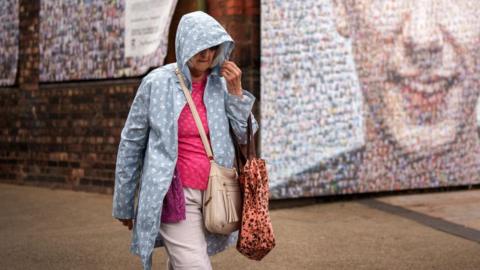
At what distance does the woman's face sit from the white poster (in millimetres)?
5904

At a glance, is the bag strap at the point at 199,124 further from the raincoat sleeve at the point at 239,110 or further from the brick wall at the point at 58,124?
the brick wall at the point at 58,124

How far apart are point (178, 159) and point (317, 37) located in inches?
219

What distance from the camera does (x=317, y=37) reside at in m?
9.23

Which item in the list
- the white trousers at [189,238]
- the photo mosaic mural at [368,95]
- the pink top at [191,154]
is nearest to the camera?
the white trousers at [189,238]

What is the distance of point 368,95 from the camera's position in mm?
9672

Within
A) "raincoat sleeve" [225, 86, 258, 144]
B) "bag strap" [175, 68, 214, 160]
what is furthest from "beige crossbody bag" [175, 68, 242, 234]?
"raincoat sleeve" [225, 86, 258, 144]

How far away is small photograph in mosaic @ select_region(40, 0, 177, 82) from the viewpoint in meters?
10.0

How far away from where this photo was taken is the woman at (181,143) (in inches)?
151

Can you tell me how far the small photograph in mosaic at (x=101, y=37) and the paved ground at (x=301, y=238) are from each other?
1747 millimetres

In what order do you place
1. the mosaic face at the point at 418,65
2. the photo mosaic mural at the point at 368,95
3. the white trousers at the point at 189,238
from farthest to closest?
the mosaic face at the point at 418,65
the photo mosaic mural at the point at 368,95
the white trousers at the point at 189,238

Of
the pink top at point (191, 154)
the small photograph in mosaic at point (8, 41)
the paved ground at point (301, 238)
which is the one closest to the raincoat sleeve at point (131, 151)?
the pink top at point (191, 154)

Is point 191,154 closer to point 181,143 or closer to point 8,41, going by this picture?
point 181,143

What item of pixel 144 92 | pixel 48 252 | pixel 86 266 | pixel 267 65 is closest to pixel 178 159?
pixel 144 92

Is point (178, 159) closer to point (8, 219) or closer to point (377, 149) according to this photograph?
point (8, 219)
